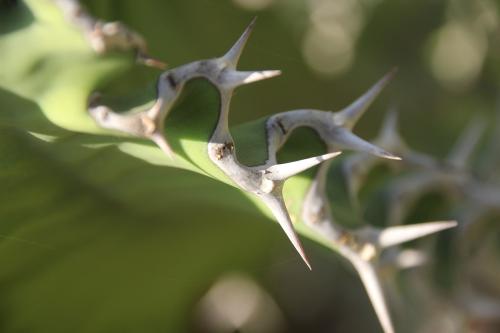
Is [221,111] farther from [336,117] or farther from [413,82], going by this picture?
[413,82]

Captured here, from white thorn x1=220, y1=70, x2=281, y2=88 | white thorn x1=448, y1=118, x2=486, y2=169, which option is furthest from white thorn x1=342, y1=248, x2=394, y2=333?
white thorn x1=448, y1=118, x2=486, y2=169

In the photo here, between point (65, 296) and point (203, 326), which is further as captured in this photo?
point (203, 326)

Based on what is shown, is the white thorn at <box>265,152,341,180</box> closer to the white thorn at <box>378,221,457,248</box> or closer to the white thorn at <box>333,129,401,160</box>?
the white thorn at <box>333,129,401,160</box>

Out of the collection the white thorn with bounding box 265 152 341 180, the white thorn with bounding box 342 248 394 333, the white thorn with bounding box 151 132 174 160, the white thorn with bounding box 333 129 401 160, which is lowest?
the white thorn with bounding box 342 248 394 333

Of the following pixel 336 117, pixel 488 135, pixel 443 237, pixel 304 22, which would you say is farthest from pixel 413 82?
pixel 336 117

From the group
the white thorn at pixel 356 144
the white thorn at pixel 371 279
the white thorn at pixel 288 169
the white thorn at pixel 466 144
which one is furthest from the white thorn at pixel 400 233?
the white thorn at pixel 466 144

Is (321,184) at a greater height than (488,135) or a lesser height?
lesser
